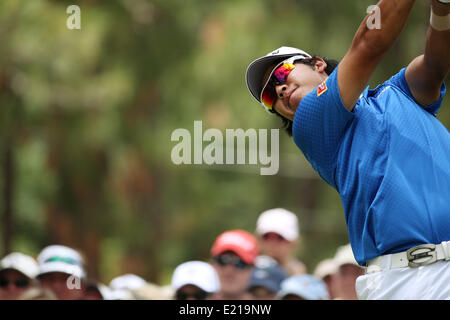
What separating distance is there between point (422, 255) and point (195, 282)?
341cm

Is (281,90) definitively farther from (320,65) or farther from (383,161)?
(383,161)

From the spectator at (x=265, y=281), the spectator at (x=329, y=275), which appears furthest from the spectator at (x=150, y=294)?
the spectator at (x=329, y=275)

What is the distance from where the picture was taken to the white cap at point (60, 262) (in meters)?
6.53

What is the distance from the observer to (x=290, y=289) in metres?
6.02

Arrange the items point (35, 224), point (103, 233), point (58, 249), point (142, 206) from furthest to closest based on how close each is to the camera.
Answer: point (142, 206)
point (103, 233)
point (35, 224)
point (58, 249)

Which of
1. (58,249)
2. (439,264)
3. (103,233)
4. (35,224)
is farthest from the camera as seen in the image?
(103,233)

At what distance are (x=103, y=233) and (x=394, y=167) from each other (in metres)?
13.7

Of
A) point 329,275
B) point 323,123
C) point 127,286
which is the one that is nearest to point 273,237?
point 329,275

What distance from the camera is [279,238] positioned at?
761 cm

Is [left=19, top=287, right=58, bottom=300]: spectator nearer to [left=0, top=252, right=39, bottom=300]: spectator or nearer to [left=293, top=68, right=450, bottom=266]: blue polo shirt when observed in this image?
[left=0, top=252, right=39, bottom=300]: spectator

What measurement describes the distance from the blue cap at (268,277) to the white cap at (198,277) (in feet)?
1.11
